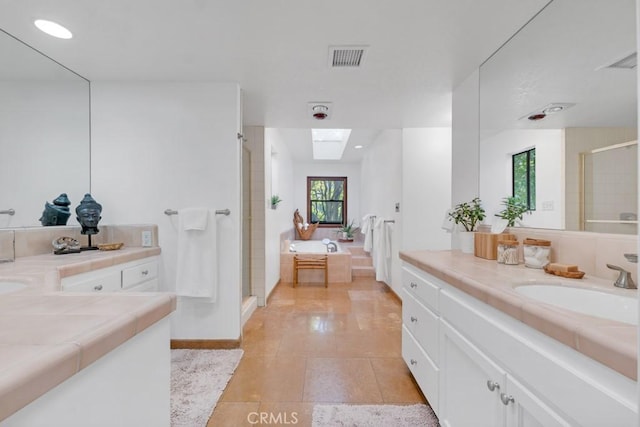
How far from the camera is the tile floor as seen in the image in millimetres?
1682

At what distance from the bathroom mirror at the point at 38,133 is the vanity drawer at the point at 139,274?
0.63 meters

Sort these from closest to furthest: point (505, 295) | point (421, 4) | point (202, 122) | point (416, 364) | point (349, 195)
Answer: point (505, 295) → point (421, 4) → point (416, 364) → point (202, 122) → point (349, 195)

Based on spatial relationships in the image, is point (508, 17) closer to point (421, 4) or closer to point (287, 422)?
point (421, 4)

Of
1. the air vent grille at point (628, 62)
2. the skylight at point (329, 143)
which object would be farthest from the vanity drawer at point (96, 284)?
the skylight at point (329, 143)

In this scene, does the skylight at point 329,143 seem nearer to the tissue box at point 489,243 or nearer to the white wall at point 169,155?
the white wall at point 169,155

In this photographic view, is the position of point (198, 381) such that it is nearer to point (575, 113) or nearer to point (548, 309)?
point (548, 309)

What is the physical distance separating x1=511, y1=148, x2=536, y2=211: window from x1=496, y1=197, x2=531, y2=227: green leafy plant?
0.03 metres

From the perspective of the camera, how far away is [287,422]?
1.55m

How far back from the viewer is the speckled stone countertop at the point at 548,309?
0.59 m

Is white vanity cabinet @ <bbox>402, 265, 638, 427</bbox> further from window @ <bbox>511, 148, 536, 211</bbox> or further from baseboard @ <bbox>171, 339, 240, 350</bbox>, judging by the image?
baseboard @ <bbox>171, 339, 240, 350</bbox>

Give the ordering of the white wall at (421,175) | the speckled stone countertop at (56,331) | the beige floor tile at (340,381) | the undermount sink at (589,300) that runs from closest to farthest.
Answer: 1. the speckled stone countertop at (56,331)
2. the undermount sink at (589,300)
3. the beige floor tile at (340,381)
4. the white wall at (421,175)

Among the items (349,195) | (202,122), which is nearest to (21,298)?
(202,122)

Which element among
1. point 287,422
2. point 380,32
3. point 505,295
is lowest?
point 287,422

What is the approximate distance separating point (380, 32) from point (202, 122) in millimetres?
1449
